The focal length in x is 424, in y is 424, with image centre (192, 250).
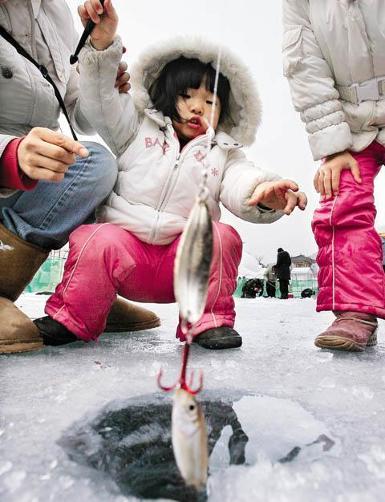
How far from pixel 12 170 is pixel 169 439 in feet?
3.15

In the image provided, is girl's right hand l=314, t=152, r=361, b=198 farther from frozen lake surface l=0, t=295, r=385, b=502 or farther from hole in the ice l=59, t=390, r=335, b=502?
hole in the ice l=59, t=390, r=335, b=502

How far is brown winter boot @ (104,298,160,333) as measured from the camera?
7.38 ft

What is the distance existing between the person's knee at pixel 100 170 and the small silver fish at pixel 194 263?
1.40m

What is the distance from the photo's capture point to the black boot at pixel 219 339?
169cm

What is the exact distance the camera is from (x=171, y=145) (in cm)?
204

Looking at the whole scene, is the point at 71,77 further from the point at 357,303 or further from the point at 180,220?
the point at 357,303

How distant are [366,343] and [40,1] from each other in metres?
2.11

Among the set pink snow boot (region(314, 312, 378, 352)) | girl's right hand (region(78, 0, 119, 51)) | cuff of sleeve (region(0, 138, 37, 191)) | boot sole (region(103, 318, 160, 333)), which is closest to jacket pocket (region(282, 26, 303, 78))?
girl's right hand (region(78, 0, 119, 51))

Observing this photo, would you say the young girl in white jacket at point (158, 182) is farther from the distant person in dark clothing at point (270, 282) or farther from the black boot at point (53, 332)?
the distant person in dark clothing at point (270, 282)

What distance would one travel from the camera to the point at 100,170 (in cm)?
186

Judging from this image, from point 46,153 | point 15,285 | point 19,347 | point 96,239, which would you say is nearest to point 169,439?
point 46,153

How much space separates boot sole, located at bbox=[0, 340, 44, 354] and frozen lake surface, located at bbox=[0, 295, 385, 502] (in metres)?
0.05

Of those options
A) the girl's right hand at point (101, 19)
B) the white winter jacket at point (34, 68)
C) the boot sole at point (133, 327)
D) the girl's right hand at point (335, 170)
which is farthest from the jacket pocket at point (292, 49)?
the boot sole at point (133, 327)

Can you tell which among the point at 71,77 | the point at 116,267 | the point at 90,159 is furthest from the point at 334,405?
the point at 71,77
